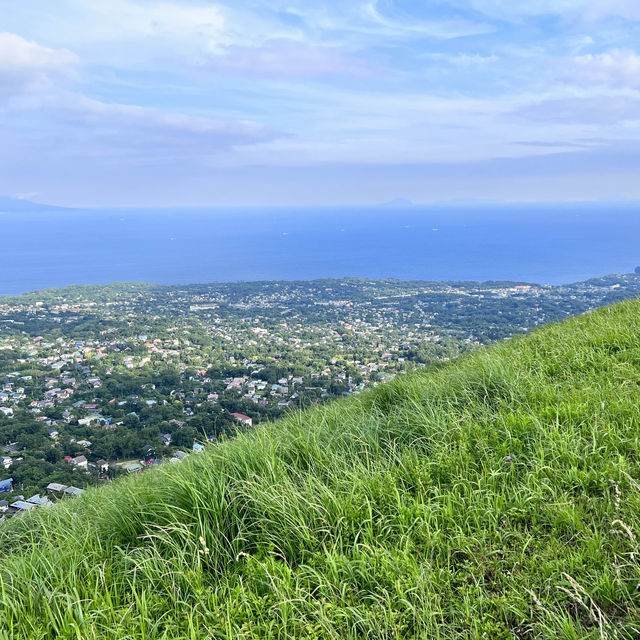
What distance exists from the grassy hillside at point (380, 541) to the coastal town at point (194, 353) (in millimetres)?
1159

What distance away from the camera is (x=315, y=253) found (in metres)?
131

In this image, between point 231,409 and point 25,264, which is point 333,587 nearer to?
point 231,409

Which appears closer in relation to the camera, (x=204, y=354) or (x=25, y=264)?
(x=204, y=354)

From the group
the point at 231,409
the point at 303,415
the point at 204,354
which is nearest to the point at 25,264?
the point at 204,354

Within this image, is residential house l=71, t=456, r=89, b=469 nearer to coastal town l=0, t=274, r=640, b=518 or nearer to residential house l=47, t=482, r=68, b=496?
coastal town l=0, t=274, r=640, b=518

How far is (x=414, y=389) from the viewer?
3377 millimetres

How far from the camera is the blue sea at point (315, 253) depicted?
9531 cm

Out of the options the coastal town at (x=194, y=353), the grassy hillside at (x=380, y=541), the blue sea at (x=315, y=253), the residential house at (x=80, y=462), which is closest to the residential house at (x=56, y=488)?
the coastal town at (x=194, y=353)

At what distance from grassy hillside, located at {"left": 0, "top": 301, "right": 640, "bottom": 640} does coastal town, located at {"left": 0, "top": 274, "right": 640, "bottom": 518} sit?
45.6 inches

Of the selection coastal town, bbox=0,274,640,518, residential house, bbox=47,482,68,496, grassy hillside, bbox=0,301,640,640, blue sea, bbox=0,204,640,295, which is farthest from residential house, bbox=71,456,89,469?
blue sea, bbox=0,204,640,295

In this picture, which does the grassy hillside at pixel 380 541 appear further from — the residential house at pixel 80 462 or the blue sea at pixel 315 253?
the blue sea at pixel 315 253

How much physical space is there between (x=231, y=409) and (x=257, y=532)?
53.2 feet

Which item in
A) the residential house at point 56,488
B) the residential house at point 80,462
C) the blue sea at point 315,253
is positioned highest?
the blue sea at point 315,253

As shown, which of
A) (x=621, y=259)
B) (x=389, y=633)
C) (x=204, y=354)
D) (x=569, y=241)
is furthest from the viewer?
(x=569, y=241)
